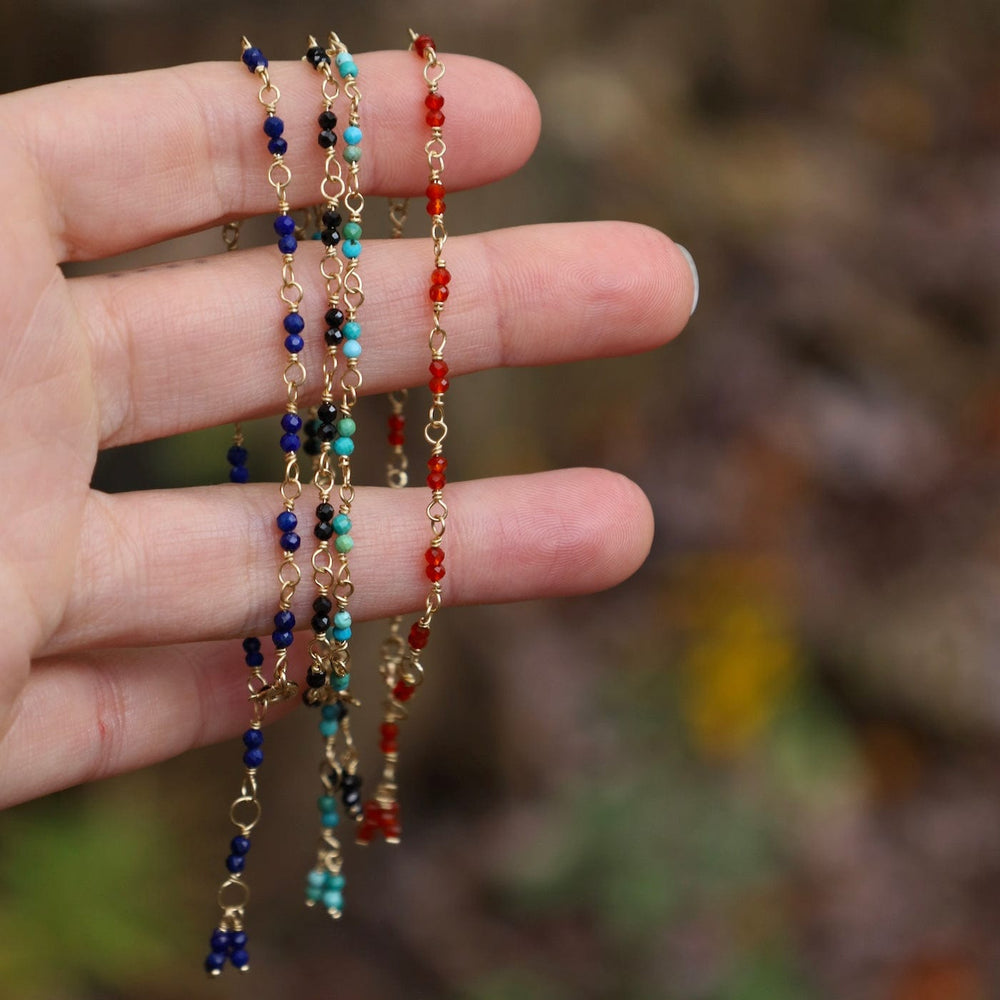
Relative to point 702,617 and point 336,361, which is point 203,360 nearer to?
point 336,361

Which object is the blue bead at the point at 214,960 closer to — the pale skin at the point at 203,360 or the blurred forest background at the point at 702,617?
the pale skin at the point at 203,360

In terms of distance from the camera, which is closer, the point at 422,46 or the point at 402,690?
the point at 422,46

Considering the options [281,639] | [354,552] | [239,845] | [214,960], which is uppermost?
[354,552]

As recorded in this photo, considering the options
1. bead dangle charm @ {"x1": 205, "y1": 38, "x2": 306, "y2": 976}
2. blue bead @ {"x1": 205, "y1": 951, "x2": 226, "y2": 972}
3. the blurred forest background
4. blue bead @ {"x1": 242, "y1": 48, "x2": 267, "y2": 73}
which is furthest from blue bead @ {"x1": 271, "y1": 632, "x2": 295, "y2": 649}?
the blurred forest background

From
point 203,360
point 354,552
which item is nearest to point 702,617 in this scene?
point 354,552

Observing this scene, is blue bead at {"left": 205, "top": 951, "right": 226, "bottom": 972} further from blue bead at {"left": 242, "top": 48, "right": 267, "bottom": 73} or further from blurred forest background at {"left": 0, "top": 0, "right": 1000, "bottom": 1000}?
blue bead at {"left": 242, "top": 48, "right": 267, "bottom": 73}

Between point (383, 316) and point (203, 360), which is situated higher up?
point (383, 316)

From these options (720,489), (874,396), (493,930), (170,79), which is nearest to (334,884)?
(493,930)
